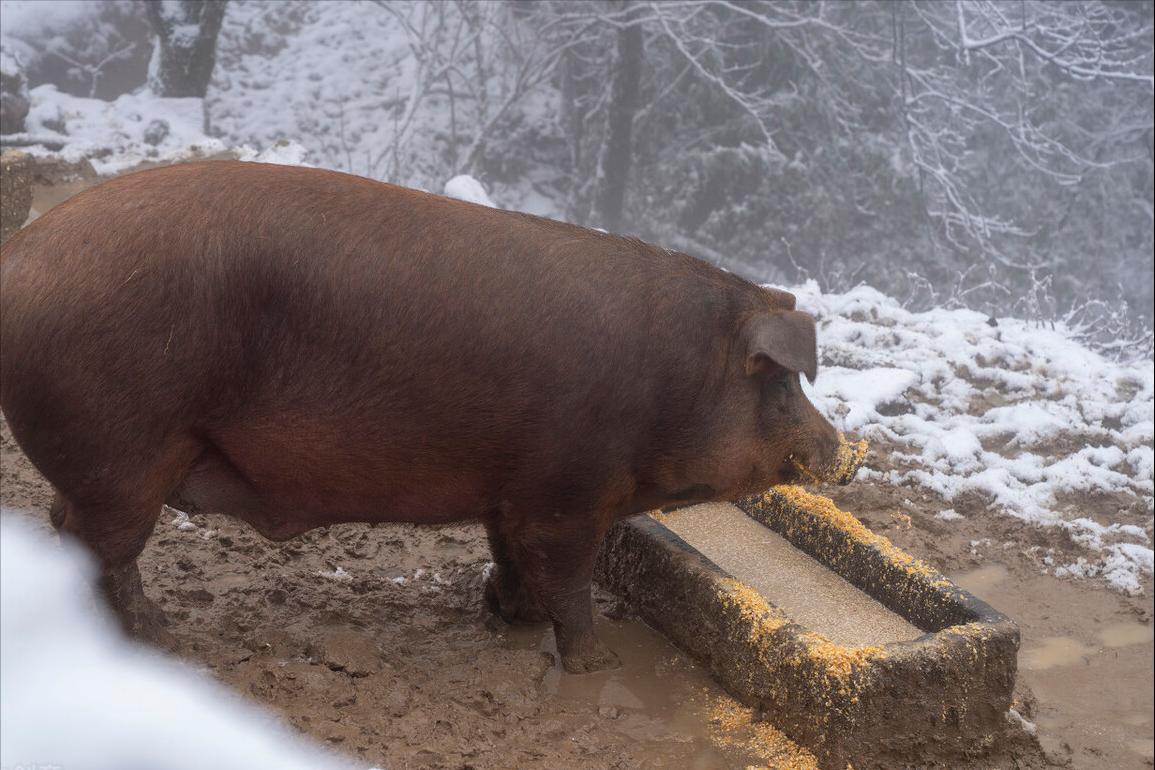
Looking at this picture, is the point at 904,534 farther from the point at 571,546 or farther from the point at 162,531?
the point at 162,531

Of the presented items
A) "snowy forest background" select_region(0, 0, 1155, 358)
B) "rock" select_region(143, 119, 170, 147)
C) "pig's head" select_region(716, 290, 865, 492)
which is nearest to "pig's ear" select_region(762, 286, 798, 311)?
"pig's head" select_region(716, 290, 865, 492)

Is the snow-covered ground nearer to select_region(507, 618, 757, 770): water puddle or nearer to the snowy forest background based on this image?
select_region(507, 618, 757, 770): water puddle

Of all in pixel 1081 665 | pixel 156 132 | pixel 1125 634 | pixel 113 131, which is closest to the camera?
pixel 1081 665

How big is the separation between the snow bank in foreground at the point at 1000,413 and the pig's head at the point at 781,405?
1.83 m

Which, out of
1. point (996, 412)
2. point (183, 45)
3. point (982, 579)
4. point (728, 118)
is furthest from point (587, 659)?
point (728, 118)

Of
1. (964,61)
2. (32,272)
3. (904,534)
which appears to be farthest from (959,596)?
(964,61)

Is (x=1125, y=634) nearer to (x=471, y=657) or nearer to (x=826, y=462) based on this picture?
(x=826, y=462)

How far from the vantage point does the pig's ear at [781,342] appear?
127 inches

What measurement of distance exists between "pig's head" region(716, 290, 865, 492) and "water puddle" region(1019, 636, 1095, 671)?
1167 millimetres

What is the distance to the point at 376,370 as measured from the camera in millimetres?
3049

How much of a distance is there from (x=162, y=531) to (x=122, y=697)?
130 centimetres

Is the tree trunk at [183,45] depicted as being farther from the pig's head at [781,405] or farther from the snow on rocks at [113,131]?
the pig's head at [781,405]

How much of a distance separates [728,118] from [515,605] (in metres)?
10.2

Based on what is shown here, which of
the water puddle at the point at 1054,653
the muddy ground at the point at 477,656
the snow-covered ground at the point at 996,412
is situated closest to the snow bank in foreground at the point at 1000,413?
the snow-covered ground at the point at 996,412
